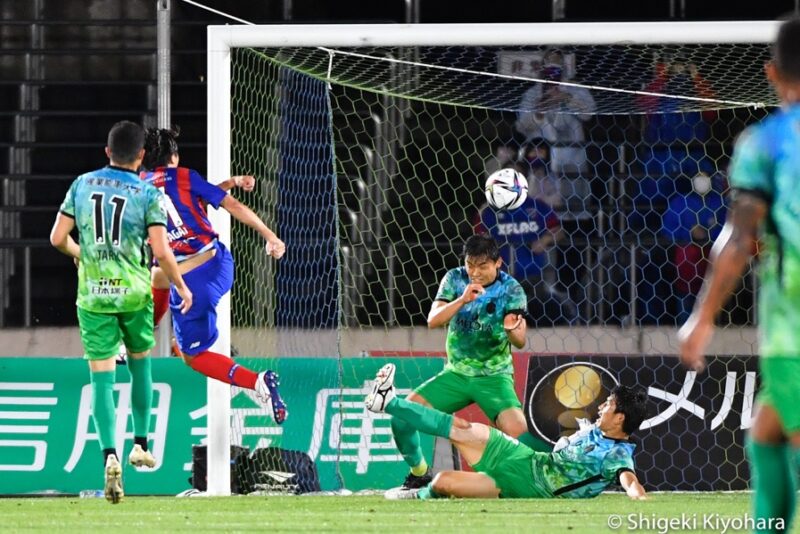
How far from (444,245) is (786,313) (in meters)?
8.97

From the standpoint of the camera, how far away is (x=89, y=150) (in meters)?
14.1

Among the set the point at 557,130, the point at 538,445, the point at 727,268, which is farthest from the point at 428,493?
the point at 557,130

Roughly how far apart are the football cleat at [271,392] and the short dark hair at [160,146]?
140 cm

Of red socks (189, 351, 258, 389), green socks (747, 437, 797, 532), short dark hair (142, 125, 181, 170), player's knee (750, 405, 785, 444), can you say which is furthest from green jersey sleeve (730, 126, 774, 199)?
short dark hair (142, 125, 181, 170)

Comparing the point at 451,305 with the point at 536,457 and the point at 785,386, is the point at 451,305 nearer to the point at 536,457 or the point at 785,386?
the point at 536,457

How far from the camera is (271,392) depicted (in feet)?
30.2

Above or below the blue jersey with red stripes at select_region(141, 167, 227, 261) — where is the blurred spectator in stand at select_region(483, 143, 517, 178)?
above

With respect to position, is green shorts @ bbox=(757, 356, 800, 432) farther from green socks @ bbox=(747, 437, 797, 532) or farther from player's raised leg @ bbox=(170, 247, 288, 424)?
player's raised leg @ bbox=(170, 247, 288, 424)

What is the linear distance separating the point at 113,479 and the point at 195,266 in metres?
1.89

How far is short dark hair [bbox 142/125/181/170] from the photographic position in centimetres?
905

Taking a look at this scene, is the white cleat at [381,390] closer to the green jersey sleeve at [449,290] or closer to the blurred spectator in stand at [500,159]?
the green jersey sleeve at [449,290]

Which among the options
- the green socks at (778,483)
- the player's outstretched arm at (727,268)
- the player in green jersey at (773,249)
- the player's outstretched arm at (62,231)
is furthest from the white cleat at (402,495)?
the player's outstretched arm at (727,268)

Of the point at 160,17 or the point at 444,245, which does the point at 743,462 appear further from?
the point at 160,17

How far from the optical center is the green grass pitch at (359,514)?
6629mm
